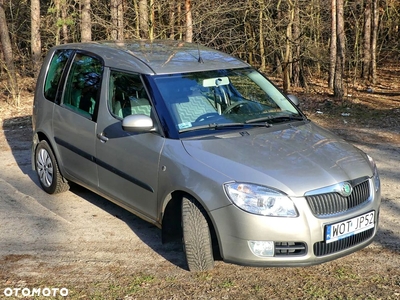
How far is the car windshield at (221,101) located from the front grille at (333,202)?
3.66ft

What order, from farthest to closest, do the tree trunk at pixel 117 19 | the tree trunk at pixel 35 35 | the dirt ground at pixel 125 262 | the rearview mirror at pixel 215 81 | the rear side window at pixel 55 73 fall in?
the tree trunk at pixel 35 35
the tree trunk at pixel 117 19
the rear side window at pixel 55 73
the rearview mirror at pixel 215 81
the dirt ground at pixel 125 262

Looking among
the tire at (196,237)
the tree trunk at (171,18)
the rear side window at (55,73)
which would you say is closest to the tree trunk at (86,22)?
the tree trunk at (171,18)

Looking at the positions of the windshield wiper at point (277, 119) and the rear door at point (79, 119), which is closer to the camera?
the windshield wiper at point (277, 119)

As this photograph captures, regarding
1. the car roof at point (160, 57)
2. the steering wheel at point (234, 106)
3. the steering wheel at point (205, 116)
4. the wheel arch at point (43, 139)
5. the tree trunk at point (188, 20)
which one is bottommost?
the wheel arch at point (43, 139)

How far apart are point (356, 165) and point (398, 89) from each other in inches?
564

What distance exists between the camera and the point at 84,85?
602 centimetres

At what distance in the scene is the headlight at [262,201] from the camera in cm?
408

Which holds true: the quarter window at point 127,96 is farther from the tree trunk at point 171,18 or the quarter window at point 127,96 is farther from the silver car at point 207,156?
the tree trunk at point 171,18

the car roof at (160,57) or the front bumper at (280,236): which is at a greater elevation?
the car roof at (160,57)

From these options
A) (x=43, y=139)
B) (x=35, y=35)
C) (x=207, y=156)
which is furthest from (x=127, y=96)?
(x=35, y=35)

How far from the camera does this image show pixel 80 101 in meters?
6.02

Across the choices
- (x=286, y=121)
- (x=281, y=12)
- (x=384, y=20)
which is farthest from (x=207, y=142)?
(x=384, y=20)

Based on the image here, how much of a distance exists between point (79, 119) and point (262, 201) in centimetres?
258

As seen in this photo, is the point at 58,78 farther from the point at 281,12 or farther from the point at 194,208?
the point at 281,12
